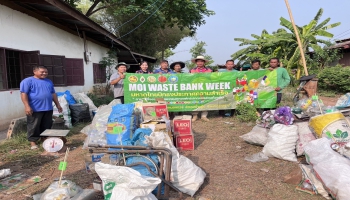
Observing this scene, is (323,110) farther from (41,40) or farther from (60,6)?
(41,40)

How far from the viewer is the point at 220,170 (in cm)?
359

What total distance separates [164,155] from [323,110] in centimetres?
298

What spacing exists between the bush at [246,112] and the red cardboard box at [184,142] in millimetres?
2329

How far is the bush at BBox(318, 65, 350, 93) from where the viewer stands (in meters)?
10.9

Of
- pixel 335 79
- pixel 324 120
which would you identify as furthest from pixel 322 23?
pixel 324 120

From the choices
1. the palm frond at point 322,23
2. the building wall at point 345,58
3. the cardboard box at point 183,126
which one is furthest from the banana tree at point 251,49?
the cardboard box at point 183,126

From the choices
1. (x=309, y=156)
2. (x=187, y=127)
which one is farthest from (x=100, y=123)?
(x=309, y=156)

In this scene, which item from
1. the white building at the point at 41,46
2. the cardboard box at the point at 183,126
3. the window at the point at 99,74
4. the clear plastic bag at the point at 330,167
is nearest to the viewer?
the clear plastic bag at the point at 330,167

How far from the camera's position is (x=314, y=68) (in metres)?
13.2

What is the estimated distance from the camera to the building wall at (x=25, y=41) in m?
5.84

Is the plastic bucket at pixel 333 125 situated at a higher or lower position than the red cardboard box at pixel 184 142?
higher

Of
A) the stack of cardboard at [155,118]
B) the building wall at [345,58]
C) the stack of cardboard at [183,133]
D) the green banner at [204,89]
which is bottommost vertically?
the stack of cardboard at [183,133]

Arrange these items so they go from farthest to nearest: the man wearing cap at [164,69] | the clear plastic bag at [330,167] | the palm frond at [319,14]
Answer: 1. the palm frond at [319,14]
2. the man wearing cap at [164,69]
3. the clear plastic bag at [330,167]

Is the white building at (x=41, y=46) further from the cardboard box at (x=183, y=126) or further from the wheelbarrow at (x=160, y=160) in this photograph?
the wheelbarrow at (x=160, y=160)
